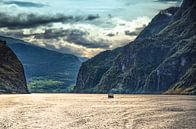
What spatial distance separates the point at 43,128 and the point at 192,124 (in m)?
42.0

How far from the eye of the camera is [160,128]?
4628 inches

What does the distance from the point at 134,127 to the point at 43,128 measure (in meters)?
24.2

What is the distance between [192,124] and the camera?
12525cm

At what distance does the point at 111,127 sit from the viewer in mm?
119562

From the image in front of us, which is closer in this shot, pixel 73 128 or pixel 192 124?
pixel 73 128

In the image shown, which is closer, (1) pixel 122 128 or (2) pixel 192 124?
(1) pixel 122 128

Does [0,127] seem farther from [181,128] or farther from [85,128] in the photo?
[181,128]

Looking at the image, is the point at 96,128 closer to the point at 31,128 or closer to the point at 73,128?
the point at 73,128

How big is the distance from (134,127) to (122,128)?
413 centimetres

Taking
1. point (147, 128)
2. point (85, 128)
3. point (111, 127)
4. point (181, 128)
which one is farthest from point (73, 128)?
point (181, 128)

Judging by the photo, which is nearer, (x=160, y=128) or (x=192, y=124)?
(x=160, y=128)

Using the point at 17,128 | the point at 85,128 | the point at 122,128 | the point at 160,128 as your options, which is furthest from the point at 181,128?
the point at 17,128

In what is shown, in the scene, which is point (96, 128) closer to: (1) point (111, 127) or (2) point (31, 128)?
(1) point (111, 127)

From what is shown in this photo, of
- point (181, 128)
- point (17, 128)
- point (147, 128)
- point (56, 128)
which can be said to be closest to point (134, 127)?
point (147, 128)
